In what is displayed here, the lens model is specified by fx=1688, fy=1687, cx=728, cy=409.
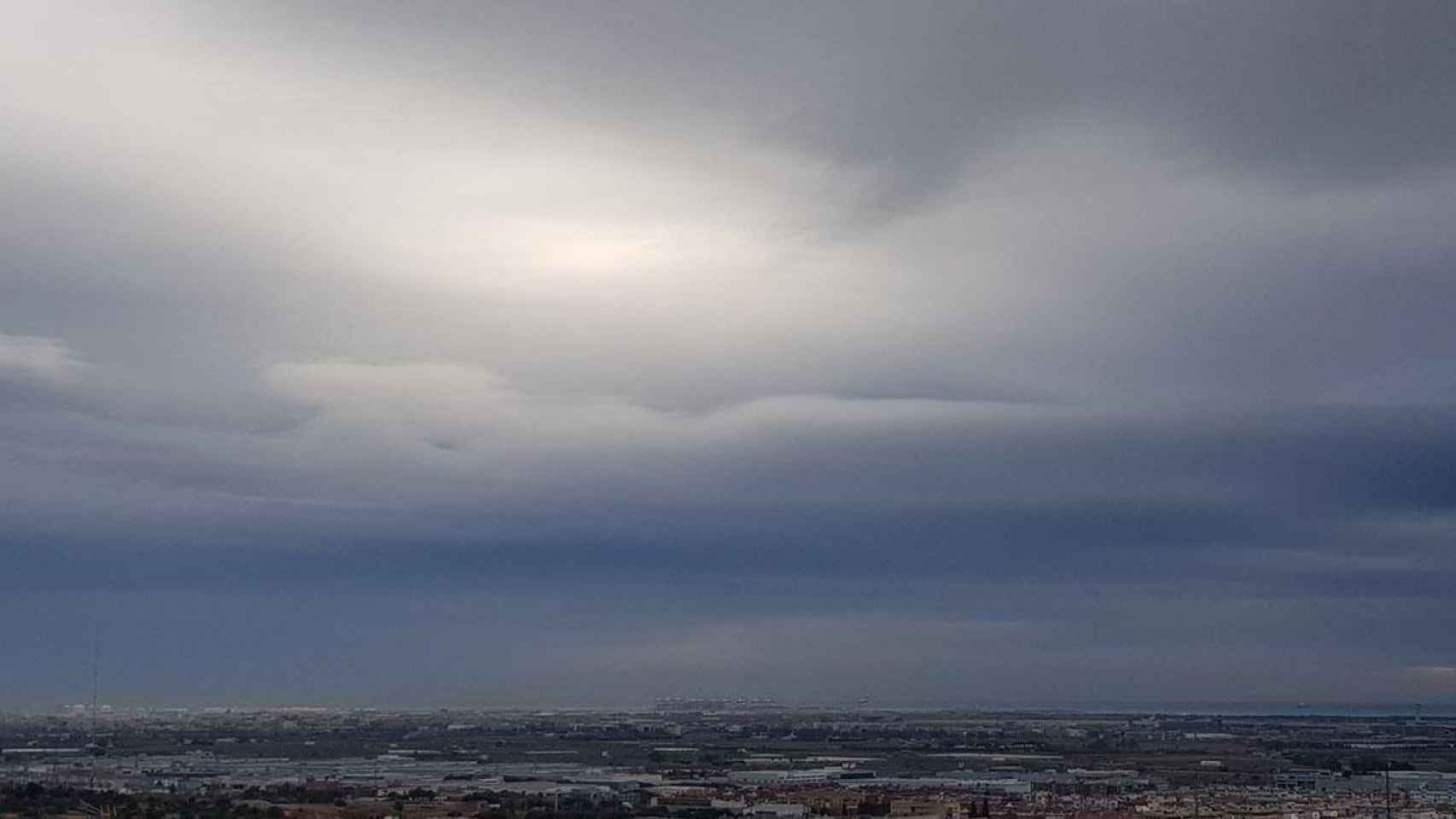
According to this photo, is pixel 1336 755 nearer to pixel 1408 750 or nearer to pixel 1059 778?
pixel 1408 750

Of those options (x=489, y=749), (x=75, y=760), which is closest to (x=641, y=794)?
(x=75, y=760)

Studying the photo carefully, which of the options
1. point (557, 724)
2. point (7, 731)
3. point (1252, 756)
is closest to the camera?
point (1252, 756)

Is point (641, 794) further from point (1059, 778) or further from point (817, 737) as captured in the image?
point (817, 737)

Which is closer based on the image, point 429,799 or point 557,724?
point 429,799

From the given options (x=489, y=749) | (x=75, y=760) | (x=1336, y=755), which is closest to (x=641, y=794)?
(x=75, y=760)

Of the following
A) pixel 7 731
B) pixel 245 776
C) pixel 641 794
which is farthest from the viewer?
pixel 7 731

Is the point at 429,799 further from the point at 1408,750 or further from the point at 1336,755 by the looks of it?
the point at 1408,750

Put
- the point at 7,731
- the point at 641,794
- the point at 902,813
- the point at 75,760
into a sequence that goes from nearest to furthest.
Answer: the point at 902,813, the point at 641,794, the point at 75,760, the point at 7,731

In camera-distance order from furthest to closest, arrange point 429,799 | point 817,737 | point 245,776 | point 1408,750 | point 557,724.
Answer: point 557,724
point 817,737
point 1408,750
point 245,776
point 429,799

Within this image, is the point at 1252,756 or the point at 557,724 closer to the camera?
the point at 1252,756
